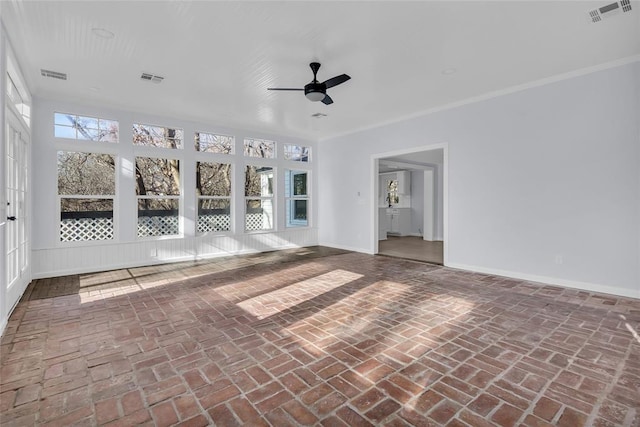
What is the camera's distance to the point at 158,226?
20.1ft

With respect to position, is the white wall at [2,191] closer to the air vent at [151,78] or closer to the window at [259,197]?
the air vent at [151,78]

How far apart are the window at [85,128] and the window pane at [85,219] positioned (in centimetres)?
109

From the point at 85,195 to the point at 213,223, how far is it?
7.62 feet

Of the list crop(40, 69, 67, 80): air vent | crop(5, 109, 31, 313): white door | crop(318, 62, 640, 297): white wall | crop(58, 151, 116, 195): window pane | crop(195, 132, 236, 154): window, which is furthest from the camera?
crop(195, 132, 236, 154): window

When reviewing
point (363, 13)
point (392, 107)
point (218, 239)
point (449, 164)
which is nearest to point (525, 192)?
point (449, 164)

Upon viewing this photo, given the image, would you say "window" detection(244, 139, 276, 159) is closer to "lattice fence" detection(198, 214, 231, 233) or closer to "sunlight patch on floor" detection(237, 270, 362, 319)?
"lattice fence" detection(198, 214, 231, 233)

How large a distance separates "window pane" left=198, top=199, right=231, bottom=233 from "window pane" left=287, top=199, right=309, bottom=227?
5.77ft

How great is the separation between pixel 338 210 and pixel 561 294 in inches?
192

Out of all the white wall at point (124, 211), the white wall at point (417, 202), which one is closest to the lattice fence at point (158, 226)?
the white wall at point (124, 211)

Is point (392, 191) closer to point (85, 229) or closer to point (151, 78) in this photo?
point (151, 78)

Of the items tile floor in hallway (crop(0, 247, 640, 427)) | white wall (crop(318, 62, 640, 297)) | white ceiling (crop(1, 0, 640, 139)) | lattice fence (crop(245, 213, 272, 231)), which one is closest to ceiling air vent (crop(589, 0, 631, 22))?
white ceiling (crop(1, 0, 640, 139))

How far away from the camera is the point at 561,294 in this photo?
3.95 m

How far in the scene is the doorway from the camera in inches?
279

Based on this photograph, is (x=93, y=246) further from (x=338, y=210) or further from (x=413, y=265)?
(x=413, y=265)
